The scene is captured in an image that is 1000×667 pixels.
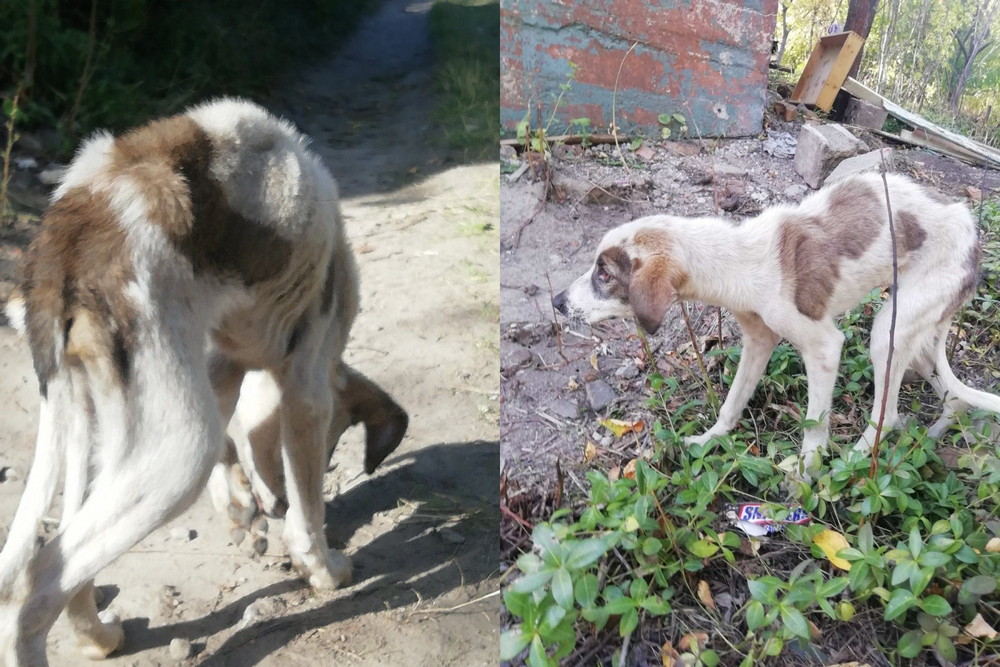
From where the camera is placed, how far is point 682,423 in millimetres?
1677

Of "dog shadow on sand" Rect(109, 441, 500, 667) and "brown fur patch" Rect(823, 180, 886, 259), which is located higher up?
"brown fur patch" Rect(823, 180, 886, 259)

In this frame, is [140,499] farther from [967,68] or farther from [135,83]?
[967,68]

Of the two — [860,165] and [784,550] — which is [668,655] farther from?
[860,165]

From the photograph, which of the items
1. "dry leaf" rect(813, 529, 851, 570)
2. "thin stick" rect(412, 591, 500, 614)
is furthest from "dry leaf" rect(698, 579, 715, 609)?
"thin stick" rect(412, 591, 500, 614)

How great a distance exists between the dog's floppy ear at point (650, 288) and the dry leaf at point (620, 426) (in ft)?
0.75

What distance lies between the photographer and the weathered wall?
5.04 ft

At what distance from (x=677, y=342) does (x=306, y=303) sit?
3.10 feet

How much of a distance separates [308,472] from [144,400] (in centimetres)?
41

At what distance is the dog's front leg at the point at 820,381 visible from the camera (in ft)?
5.33

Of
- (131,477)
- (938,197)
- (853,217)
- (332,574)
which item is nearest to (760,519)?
(853,217)

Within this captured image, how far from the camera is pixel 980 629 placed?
4.84 ft

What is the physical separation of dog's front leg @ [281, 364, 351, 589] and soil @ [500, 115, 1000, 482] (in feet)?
1.34

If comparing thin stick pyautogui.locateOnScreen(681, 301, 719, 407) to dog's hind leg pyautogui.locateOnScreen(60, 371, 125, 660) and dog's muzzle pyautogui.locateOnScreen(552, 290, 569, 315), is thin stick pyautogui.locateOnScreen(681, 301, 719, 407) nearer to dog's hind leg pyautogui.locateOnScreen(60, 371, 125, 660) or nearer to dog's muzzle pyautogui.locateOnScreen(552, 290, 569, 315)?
dog's muzzle pyautogui.locateOnScreen(552, 290, 569, 315)

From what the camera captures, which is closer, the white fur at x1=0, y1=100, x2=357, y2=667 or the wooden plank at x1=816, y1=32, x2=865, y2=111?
the white fur at x1=0, y1=100, x2=357, y2=667
